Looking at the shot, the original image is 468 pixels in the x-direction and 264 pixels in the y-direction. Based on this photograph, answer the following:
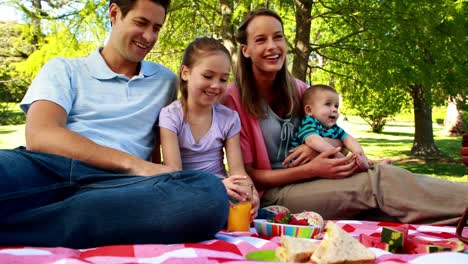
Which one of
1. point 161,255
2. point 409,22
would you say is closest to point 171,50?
point 409,22

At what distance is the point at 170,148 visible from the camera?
8.86 ft

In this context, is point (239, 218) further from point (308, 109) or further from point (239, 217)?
point (308, 109)

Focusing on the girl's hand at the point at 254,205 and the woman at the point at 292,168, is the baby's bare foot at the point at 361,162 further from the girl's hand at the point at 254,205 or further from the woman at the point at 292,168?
the girl's hand at the point at 254,205

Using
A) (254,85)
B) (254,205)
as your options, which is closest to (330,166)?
(254,205)

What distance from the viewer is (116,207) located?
1.99 m

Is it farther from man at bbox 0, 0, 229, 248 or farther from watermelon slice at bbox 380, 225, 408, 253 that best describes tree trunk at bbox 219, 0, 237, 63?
watermelon slice at bbox 380, 225, 408, 253

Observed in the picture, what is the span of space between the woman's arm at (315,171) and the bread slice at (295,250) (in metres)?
1.09

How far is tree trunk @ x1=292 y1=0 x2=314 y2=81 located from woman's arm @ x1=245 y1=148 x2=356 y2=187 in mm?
4637

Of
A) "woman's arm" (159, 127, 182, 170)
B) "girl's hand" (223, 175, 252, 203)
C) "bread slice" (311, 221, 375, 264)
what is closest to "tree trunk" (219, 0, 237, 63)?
"woman's arm" (159, 127, 182, 170)

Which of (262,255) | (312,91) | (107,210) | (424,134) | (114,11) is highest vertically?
(114,11)

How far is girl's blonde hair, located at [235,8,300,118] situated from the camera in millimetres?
3131

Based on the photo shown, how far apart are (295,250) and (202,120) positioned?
123 centimetres

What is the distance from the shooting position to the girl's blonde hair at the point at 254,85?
3131mm

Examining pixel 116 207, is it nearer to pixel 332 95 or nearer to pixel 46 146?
pixel 46 146
